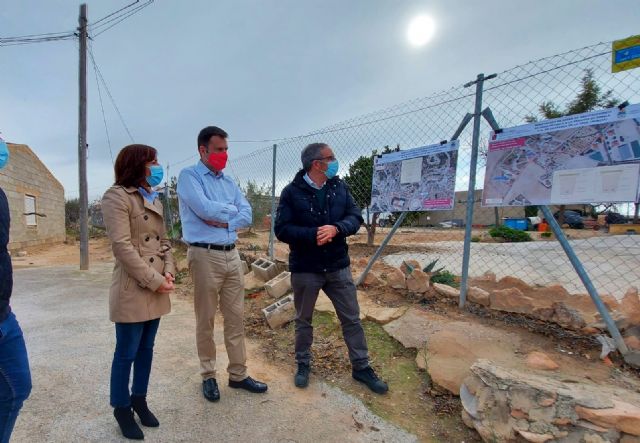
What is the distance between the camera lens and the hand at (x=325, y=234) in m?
2.51

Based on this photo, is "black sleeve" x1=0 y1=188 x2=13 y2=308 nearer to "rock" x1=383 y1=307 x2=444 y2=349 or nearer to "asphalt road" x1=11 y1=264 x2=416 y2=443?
"asphalt road" x1=11 y1=264 x2=416 y2=443

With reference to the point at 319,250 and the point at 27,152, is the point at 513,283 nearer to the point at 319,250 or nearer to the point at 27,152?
the point at 319,250

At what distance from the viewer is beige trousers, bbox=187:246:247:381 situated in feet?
8.23

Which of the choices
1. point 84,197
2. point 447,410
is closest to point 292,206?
point 447,410

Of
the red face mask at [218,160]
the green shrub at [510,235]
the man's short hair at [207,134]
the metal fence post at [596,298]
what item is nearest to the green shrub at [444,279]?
the metal fence post at [596,298]

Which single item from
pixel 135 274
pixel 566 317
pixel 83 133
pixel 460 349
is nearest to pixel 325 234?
pixel 135 274

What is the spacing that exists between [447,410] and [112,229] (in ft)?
7.66

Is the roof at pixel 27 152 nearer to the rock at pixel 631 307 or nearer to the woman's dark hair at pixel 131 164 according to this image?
the woman's dark hair at pixel 131 164

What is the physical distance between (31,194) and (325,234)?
16547 millimetres

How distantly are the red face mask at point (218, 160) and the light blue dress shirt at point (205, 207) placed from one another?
0.19 ft

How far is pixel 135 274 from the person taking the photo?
2.02 meters

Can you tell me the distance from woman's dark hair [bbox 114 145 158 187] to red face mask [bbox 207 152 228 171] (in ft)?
1.65

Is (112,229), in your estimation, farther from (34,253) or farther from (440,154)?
(34,253)

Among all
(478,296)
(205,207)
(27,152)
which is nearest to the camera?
(205,207)
